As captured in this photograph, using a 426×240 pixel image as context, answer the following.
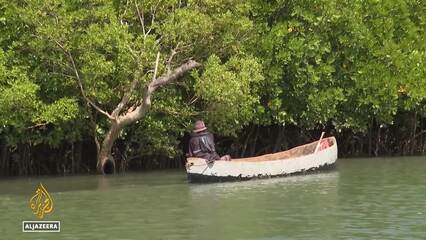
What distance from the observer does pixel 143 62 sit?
21.1 m

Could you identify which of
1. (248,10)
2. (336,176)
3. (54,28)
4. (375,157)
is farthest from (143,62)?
(375,157)

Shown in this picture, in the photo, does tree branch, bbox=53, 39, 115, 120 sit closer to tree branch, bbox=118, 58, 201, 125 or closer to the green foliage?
tree branch, bbox=118, 58, 201, 125

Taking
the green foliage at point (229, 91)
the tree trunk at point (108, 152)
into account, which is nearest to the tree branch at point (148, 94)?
the tree trunk at point (108, 152)

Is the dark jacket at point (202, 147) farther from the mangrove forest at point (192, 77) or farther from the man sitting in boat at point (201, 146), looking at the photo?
the mangrove forest at point (192, 77)

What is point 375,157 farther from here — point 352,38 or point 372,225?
point 372,225

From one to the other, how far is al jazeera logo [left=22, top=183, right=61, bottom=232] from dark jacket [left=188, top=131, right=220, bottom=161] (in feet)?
13.0

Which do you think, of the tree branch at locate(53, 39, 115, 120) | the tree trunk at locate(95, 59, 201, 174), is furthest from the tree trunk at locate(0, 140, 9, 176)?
the tree branch at locate(53, 39, 115, 120)

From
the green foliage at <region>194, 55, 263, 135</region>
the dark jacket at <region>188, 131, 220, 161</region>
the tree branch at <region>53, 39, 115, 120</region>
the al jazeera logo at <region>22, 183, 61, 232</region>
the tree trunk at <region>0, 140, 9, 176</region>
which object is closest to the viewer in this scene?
the al jazeera logo at <region>22, 183, 61, 232</region>

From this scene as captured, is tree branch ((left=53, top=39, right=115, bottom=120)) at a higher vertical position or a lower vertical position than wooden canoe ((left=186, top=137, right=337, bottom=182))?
higher

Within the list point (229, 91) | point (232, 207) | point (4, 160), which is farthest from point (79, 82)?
point (232, 207)

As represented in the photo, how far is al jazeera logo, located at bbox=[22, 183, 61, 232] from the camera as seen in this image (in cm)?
1270

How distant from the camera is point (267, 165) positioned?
65.4 feet

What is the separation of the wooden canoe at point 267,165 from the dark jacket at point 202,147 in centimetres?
42

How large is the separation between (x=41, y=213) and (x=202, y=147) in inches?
228
